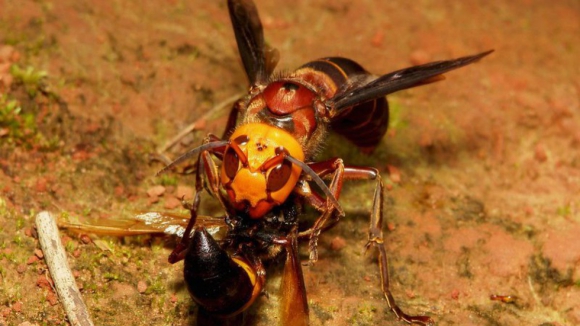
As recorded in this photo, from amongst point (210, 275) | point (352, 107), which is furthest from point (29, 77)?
point (210, 275)

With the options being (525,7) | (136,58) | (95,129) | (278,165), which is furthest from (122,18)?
(525,7)

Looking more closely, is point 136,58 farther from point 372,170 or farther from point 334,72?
point 372,170

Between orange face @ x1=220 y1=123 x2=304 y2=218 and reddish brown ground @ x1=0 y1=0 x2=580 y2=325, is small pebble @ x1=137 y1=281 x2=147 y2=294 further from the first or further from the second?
orange face @ x1=220 y1=123 x2=304 y2=218

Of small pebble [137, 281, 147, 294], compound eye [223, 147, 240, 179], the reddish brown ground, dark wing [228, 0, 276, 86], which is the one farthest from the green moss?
compound eye [223, 147, 240, 179]

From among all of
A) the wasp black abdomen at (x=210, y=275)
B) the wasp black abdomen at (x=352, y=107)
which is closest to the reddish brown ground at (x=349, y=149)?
the wasp black abdomen at (x=352, y=107)

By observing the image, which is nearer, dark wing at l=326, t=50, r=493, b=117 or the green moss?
dark wing at l=326, t=50, r=493, b=117

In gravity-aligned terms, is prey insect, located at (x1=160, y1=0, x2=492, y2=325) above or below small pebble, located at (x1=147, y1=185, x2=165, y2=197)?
above

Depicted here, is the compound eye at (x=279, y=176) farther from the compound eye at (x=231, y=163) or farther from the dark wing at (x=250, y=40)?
the dark wing at (x=250, y=40)

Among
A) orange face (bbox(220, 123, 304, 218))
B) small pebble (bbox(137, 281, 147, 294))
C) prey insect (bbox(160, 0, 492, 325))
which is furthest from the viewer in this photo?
small pebble (bbox(137, 281, 147, 294))
